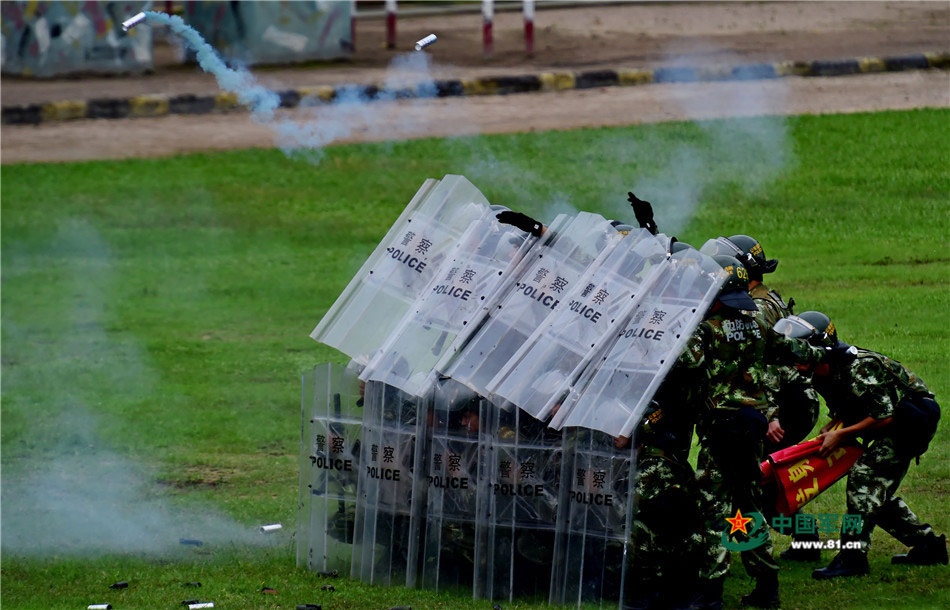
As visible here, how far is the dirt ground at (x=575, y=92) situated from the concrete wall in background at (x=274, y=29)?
1.79ft

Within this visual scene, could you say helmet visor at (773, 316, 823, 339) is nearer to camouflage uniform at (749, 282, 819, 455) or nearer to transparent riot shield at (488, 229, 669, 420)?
camouflage uniform at (749, 282, 819, 455)

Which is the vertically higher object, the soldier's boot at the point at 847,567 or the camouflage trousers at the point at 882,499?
the camouflage trousers at the point at 882,499

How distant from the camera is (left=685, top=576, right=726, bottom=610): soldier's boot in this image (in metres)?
8.25

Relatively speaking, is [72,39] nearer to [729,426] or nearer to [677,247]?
[677,247]

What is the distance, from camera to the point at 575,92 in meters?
23.7

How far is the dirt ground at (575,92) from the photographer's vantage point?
2225 cm

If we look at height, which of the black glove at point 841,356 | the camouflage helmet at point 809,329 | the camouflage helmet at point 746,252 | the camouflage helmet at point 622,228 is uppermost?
the camouflage helmet at point 622,228

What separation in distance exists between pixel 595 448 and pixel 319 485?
1.94 meters

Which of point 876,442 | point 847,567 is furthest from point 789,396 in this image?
point 847,567

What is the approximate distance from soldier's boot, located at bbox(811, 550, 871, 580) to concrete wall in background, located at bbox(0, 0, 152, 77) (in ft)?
64.9

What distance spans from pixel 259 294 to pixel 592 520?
34.2ft

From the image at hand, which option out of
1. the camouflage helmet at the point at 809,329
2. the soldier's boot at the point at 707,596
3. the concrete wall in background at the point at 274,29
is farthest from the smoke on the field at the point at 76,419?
the concrete wall in background at the point at 274,29

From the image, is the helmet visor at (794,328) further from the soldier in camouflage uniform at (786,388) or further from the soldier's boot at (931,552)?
the soldier's boot at (931,552)

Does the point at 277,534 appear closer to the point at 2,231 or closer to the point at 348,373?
the point at 348,373
